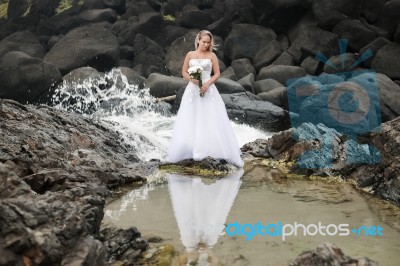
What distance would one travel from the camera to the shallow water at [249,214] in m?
3.59

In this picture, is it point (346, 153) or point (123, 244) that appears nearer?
point (123, 244)

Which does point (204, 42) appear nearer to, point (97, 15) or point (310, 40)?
point (310, 40)

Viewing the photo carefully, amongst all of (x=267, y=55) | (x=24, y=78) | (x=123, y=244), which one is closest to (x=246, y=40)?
(x=267, y=55)

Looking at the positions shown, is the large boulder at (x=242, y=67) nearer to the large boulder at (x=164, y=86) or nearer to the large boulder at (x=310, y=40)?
the large boulder at (x=310, y=40)

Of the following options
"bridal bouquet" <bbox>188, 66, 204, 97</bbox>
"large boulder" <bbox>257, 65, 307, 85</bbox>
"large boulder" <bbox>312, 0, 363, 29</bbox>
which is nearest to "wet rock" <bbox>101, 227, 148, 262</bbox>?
"bridal bouquet" <bbox>188, 66, 204, 97</bbox>

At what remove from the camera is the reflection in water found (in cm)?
361

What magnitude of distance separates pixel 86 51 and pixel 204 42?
17.4 metres

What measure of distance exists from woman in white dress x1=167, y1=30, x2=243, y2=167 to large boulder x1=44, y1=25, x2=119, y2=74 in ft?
Result: 55.3

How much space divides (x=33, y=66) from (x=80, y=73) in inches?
83.5

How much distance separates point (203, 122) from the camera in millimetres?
7824

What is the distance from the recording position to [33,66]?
1927 cm

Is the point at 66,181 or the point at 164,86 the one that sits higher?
the point at 164,86

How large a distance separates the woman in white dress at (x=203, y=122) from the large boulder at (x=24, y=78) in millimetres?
13390

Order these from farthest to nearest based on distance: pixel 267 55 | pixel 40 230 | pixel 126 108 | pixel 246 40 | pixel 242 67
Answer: pixel 246 40
pixel 267 55
pixel 242 67
pixel 126 108
pixel 40 230
